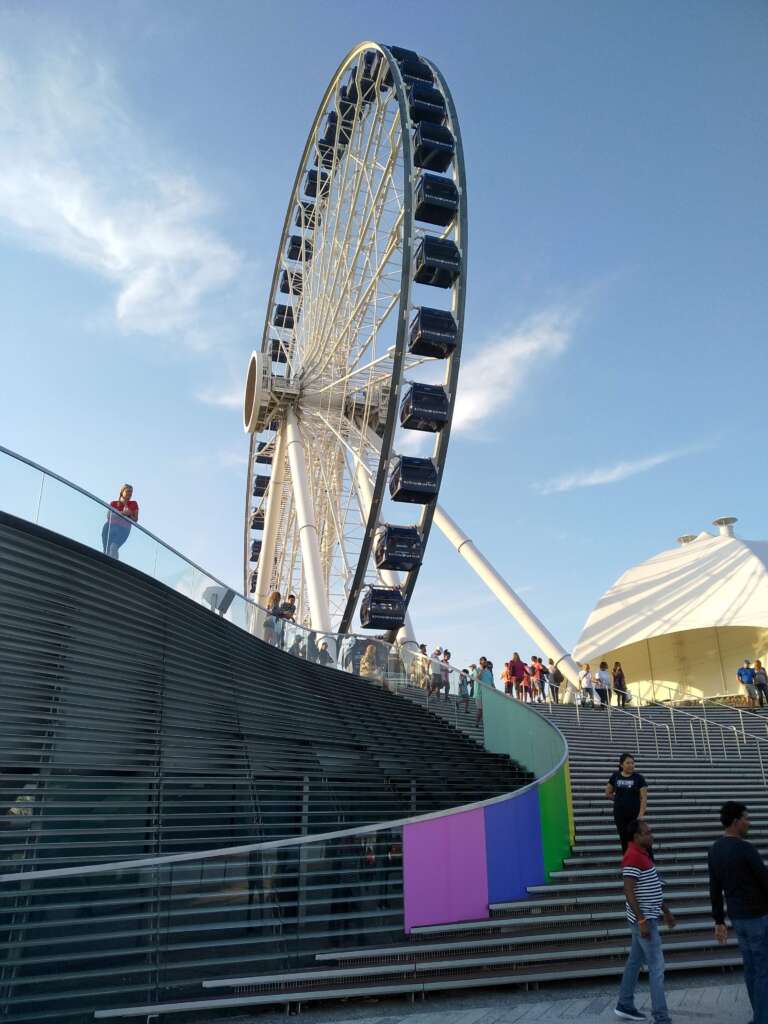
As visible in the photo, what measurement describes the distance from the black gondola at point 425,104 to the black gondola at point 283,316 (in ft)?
34.7

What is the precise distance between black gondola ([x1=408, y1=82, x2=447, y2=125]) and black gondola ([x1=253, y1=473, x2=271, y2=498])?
15042 mm

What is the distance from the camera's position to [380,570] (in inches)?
931

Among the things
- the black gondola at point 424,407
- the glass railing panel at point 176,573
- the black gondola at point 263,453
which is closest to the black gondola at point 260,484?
the black gondola at point 263,453

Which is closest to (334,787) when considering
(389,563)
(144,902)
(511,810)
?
(511,810)

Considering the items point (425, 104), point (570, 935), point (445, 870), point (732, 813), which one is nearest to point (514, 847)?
point (445, 870)

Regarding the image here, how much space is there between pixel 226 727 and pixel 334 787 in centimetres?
143

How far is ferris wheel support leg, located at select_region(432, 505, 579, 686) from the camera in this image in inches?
938

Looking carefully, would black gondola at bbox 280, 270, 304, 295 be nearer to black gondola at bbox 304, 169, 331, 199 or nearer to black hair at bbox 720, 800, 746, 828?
black gondola at bbox 304, 169, 331, 199

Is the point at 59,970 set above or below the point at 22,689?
below

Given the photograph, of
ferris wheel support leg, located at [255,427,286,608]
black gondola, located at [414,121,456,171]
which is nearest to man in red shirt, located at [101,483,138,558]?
black gondola, located at [414,121,456,171]

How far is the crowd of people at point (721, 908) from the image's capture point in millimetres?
5016

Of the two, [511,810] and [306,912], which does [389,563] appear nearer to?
[511,810]

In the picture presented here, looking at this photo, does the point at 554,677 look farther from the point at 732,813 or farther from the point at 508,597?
the point at 732,813

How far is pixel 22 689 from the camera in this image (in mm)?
7969
